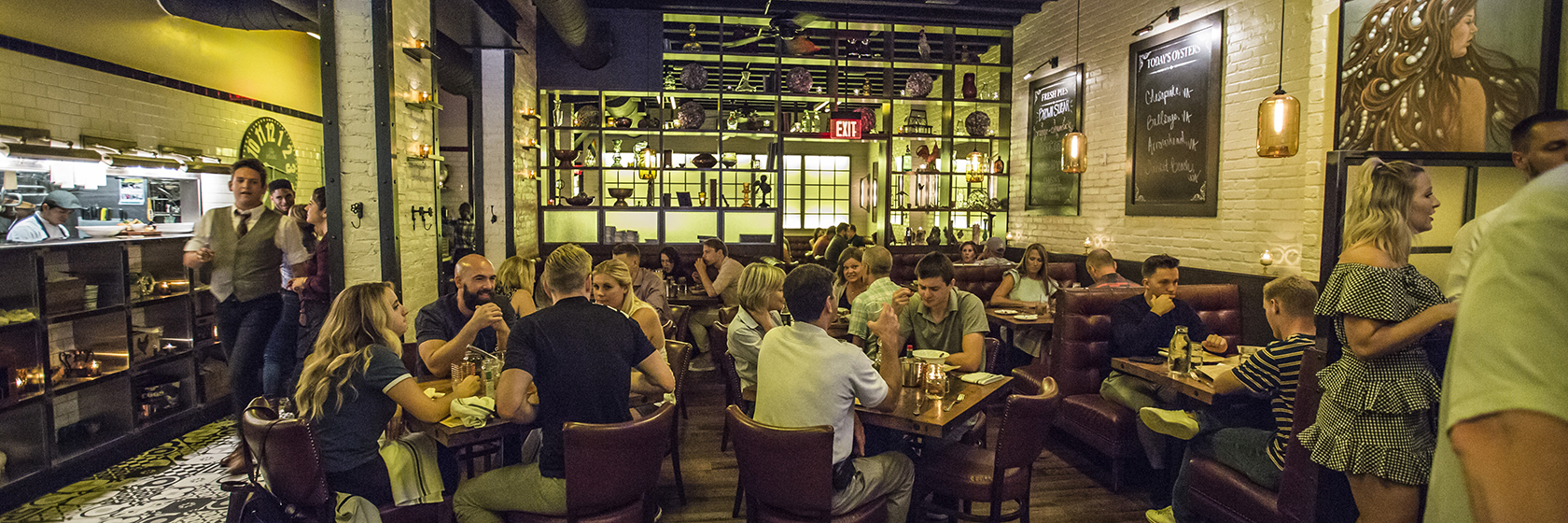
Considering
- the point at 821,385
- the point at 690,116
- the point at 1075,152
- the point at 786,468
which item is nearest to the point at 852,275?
the point at 821,385

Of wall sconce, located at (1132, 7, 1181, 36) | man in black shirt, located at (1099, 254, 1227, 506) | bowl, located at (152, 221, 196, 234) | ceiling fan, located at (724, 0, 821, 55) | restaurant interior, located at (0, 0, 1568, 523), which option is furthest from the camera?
ceiling fan, located at (724, 0, 821, 55)

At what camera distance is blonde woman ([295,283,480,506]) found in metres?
2.60

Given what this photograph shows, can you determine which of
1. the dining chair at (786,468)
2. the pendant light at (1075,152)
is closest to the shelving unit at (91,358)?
the dining chair at (786,468)

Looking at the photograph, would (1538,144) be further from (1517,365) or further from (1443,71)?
(1517,365)

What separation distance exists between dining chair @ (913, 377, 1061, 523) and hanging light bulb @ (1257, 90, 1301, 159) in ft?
9.69

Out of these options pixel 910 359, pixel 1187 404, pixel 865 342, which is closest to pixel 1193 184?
pixel 1187 404

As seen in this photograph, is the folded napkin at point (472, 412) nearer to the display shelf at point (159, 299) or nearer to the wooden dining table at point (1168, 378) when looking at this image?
the wooden dining table at point (1168, 378)

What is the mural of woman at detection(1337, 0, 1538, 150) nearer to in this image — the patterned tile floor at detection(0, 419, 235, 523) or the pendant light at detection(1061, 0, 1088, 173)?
the pendant light at detection(1061, 0, 1088, 173)

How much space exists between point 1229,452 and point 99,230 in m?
7.00

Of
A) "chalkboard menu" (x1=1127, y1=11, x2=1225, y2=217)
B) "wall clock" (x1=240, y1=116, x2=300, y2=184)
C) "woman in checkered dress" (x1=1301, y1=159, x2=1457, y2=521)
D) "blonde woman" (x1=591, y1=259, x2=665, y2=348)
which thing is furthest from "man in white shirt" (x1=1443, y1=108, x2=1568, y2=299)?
"wall clock" (x1=240, y1=116, x2=300, y2=184)

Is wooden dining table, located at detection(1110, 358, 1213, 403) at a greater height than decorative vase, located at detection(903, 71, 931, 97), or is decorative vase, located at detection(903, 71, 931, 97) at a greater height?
decorative vase, located at detection(903, 71, 931, 97)

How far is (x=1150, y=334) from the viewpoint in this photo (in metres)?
4.16

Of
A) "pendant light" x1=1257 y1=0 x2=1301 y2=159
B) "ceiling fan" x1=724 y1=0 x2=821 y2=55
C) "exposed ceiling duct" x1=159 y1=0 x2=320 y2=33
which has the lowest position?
"pendant light" x1=1257 y1=0 x2=1301 y2=159

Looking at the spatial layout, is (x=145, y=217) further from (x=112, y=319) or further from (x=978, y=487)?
(x=978, y=487)
